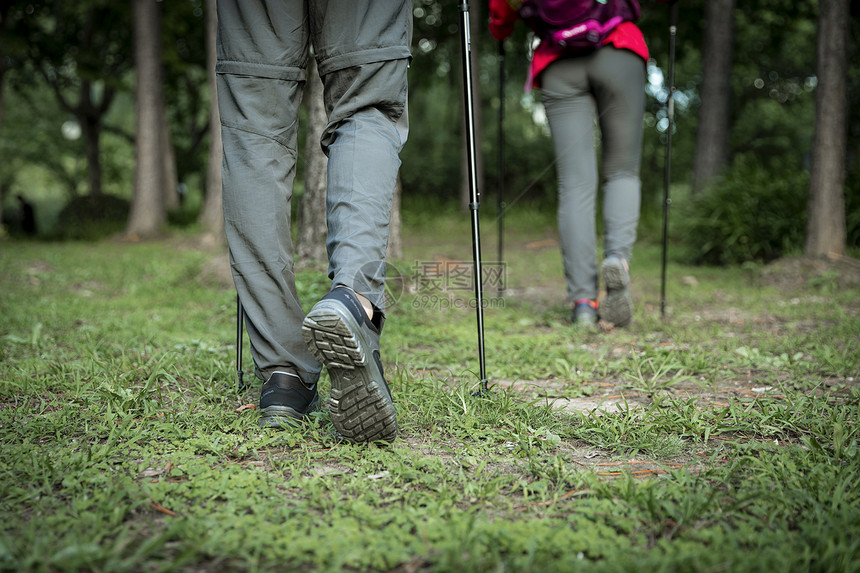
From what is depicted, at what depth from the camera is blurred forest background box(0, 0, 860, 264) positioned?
614 centimetres

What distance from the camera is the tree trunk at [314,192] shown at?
3920 mm

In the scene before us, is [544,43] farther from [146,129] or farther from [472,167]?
[146,129]

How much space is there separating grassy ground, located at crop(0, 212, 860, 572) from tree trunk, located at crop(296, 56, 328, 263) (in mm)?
892

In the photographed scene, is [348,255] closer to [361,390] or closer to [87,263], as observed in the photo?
[361,390]

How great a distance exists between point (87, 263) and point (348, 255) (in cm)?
630

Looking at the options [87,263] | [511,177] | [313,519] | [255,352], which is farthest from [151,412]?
[511,177]

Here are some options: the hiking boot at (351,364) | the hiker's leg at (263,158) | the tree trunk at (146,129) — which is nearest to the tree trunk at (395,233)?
the hiker's leg at (263,158)

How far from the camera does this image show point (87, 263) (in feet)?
22.9

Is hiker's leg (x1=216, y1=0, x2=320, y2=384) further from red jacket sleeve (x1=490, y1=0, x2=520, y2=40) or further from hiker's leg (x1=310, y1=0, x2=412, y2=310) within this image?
red jacket sleeve (x1=490, y1=0, x2=520, y2=40)

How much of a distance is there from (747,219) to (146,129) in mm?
9052

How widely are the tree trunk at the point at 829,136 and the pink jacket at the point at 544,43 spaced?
3.05 m

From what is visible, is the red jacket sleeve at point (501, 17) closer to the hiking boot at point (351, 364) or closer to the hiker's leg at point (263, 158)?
the hiker's leg at point (263, 158)

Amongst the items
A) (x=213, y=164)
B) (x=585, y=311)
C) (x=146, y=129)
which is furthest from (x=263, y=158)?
(x=146, y=129)

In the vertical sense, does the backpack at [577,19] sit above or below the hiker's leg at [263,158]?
above
